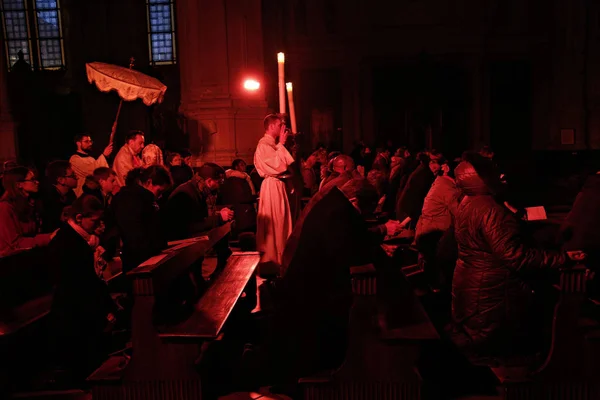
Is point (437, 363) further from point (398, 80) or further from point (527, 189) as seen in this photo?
point (398, 80)

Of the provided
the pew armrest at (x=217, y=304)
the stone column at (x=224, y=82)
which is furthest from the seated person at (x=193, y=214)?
A: the stone column at (x=224, y=82)

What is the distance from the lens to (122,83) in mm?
12461

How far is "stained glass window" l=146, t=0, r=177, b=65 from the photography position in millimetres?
26312

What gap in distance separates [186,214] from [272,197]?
1.68 m

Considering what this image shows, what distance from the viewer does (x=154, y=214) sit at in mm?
5867

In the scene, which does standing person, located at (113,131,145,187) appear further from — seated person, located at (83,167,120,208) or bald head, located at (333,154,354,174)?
bald head, located at (333,154,354,174)

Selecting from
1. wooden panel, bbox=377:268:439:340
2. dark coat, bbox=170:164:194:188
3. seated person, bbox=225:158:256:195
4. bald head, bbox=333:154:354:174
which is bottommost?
wooden panel, bbox=377:268:439:340

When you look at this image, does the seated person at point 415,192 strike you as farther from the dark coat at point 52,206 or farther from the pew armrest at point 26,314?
the pew armrest at point 26,314

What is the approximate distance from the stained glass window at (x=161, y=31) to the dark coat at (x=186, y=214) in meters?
20.3

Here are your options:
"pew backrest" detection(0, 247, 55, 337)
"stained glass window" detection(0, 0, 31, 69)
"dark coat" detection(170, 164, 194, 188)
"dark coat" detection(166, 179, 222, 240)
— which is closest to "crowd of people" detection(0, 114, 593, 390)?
"pew backrest" detection(0, 247, 55, 337)

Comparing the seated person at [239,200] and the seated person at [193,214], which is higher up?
the seated person at [193,214]

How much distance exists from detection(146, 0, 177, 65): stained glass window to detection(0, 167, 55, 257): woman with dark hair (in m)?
20.6

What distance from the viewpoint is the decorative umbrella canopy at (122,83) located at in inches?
488

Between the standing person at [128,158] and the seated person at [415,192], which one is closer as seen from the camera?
the standing person at [128,158]
